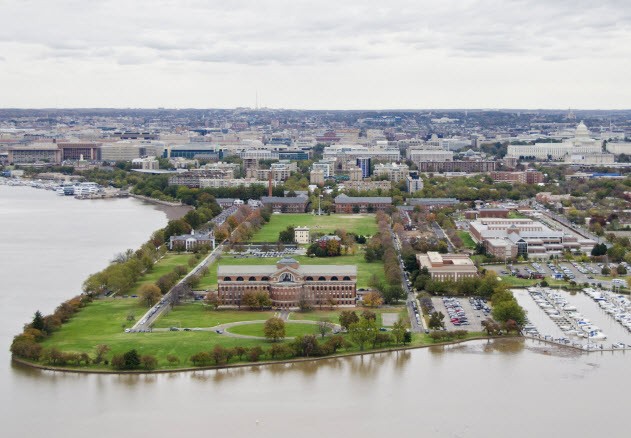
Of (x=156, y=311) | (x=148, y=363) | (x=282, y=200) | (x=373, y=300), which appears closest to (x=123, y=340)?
(x=148, y=363)

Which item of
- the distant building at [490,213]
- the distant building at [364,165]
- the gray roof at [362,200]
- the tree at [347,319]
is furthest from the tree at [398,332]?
the distant building at [364,165]

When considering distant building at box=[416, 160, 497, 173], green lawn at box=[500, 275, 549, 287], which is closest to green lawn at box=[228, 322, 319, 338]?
green lawn at box=[500, 275, 549, 287]

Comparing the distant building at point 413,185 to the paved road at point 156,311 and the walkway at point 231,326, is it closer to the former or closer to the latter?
the paved road at point 156,311

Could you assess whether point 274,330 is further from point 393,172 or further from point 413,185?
point 393,172

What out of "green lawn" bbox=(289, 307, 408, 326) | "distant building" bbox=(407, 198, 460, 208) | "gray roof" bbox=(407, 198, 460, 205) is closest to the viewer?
"green lawn" bbox=(289, 307, 408, 326)

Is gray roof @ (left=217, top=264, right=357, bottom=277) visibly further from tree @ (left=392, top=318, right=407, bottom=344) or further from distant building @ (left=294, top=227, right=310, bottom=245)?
distant building @ (left=294, top=227, right=310, bottom=245)

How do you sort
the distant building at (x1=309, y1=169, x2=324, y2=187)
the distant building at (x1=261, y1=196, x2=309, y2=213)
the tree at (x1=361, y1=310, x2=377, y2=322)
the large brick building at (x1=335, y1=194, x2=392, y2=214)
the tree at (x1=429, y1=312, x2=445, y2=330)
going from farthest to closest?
the distant building at (x1=309, y1=169, x2=324, y2=187) → the distant building at (x1=261, y1=196, x2=309, y2=213) → the large brick building at (x1=335, y1=194, x2=392, y2=214) → the tree at (x1=429, y1=312, x2=445, y2=330) → the tree at (x1=361, y1=310, x2=377, y2=322)
